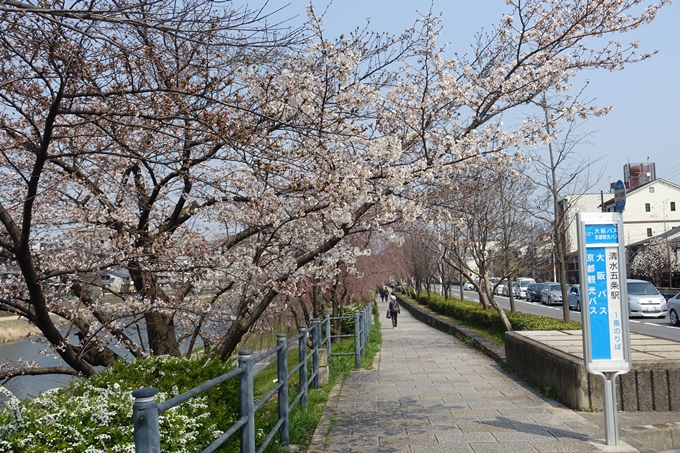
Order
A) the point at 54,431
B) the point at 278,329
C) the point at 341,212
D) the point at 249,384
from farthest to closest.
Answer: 1. the point at 278,329
2. the point at 341,212
3. the point at 249,384
4. the point at 54,431

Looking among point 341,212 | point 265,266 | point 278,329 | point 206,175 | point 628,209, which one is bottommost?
point 278,329

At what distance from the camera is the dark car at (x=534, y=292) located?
1681 inches

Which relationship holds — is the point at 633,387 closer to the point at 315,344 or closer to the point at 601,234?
the point at 601,234

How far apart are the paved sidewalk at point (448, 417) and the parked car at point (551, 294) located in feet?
91.7

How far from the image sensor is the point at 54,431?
368 cm

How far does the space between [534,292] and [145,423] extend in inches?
1714

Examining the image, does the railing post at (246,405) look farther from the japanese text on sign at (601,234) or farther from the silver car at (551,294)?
the silver car at (551,294)

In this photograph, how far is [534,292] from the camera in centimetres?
4328

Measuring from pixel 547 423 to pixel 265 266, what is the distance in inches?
169

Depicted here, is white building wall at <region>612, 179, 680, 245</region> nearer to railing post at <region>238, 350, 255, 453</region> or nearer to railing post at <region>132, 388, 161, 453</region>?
railing post at <region>238, 350, 255, 453</region>

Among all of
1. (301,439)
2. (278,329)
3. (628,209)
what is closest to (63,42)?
(301,439)

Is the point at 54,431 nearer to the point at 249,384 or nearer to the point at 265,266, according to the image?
the point at 249,384

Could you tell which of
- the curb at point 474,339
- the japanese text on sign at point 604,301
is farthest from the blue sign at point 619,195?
the curb at point 474,339

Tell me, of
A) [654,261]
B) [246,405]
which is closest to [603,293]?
[246,405]
